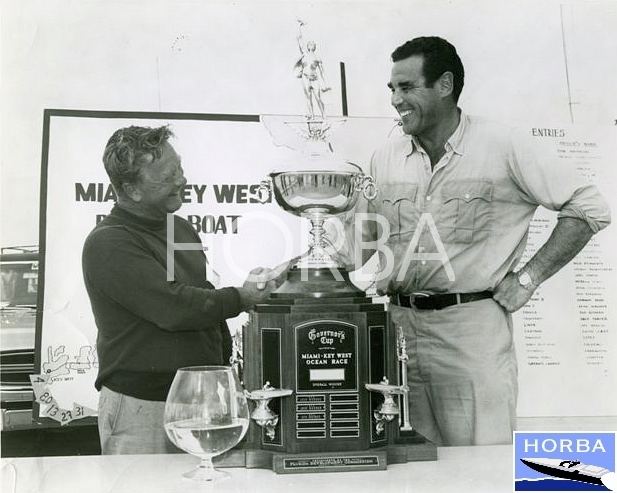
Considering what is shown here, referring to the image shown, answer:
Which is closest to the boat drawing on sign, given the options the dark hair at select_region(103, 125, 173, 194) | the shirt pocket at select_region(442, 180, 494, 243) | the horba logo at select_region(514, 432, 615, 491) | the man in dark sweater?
the horba logo at select_region(514, 432, 615, 491)

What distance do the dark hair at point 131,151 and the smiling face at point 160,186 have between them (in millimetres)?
22

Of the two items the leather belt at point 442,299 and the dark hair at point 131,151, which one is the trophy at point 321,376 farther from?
the dark hair at point 131,151

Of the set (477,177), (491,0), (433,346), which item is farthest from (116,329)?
(491,0)

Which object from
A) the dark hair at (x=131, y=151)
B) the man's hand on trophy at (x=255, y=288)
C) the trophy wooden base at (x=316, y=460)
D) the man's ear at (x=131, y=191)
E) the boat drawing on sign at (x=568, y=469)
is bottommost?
the boat drawing on sign at (x=568, y=469)

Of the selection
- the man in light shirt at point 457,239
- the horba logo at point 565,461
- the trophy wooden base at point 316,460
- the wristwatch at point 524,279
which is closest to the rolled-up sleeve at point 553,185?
the man in light shirt at point 457,239

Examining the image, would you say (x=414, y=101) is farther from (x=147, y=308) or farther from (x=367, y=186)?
(x=147, y=308)

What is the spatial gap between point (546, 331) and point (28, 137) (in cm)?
184

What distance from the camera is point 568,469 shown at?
7.22ft

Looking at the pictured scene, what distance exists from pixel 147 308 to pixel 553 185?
1.39 m

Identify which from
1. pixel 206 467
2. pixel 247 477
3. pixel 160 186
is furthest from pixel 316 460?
pixel 160 186

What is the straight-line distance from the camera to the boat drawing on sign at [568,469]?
2.17 metres

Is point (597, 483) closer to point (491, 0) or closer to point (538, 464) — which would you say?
point (538, 464)

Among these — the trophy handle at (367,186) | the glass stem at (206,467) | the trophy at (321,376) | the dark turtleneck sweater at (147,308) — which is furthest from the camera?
the dark turtleneck sweater at (147,308)

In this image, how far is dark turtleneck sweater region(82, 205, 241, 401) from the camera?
253cm
